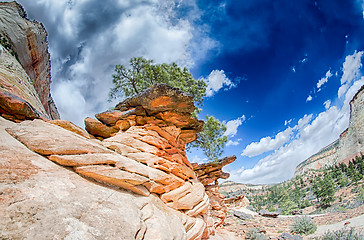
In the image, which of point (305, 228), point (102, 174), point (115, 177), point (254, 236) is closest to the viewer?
point (102, 174)

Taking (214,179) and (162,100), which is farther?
(214,179)

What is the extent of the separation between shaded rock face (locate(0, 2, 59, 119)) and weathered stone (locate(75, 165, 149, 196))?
15079 millimetres

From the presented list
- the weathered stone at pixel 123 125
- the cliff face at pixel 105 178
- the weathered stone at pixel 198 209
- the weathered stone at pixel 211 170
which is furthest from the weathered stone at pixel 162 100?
the weathered stone at pixel 211 170

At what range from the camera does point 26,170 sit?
146 inches

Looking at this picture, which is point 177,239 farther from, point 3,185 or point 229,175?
point 229,175

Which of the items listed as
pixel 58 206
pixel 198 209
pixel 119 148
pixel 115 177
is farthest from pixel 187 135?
pixel 58 206

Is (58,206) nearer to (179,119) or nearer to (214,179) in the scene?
(179,119)

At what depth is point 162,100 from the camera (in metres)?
8.81

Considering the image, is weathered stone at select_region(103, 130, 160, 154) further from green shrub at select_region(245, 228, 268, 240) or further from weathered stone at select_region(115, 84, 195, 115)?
green shrub at select_region(245, 228, 268, 240)

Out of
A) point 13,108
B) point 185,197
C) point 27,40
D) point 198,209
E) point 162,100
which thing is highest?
point 27,40

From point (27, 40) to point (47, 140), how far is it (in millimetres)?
19727

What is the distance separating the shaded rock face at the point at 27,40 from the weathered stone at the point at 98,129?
10164mm

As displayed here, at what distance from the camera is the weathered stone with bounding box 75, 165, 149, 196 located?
5.06 meters

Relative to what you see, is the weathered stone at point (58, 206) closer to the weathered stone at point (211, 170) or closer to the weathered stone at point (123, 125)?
the weathered stone at point (123, 125)
